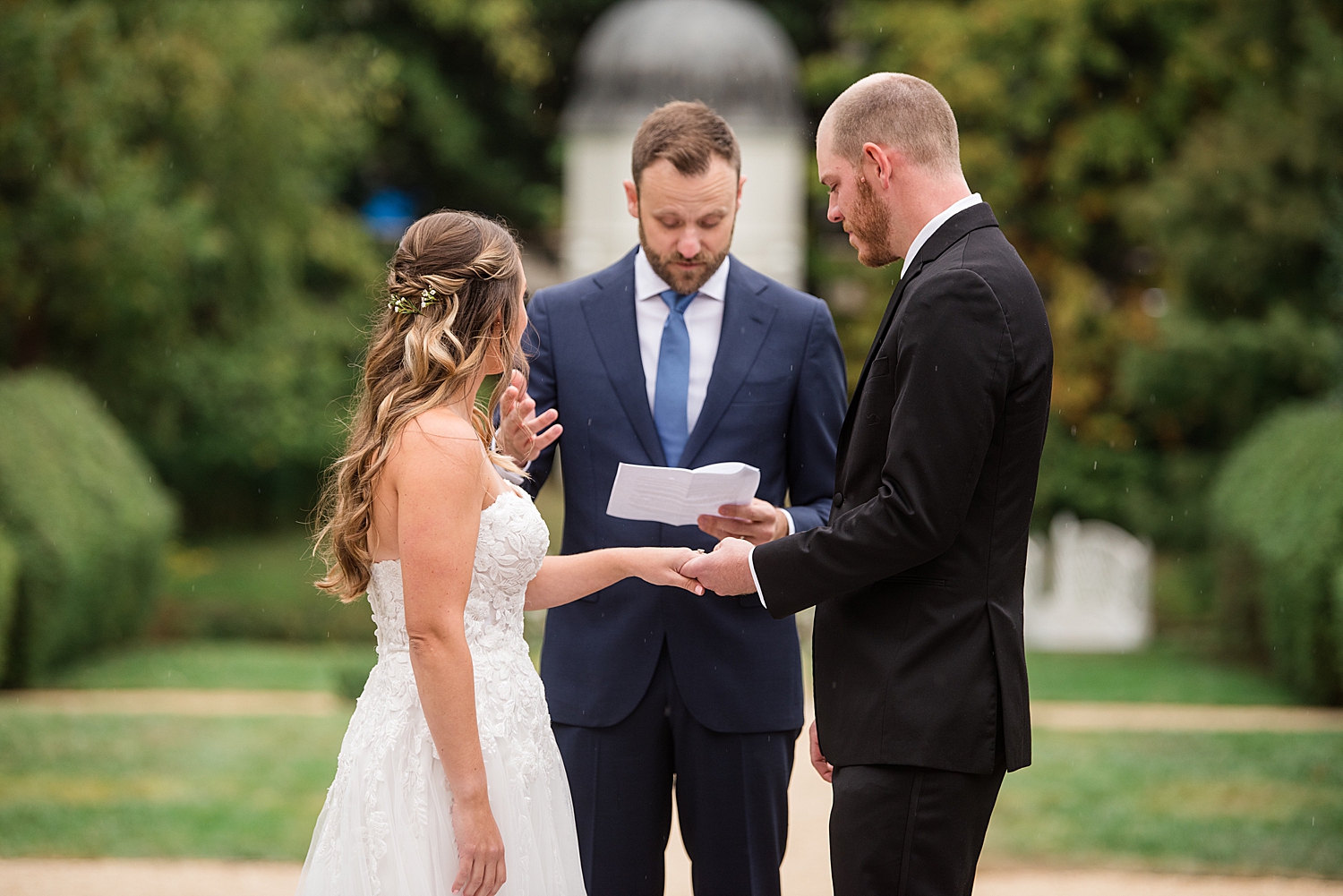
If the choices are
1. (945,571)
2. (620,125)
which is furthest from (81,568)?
(945,571)

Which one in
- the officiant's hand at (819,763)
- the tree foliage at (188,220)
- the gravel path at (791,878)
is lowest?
the gravel path at (791,878)

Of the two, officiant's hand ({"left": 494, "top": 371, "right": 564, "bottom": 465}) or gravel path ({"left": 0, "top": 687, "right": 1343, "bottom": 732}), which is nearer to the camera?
officiant's hand ({"left": 494, "top": 371, "right": 564, "bottom": 465})

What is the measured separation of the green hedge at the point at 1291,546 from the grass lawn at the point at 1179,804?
1.09 meters

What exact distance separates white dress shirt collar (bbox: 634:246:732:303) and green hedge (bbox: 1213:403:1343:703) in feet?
19.0

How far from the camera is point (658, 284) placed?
13.1 ft

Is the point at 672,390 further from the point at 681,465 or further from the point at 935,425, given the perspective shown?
the point at 935,425

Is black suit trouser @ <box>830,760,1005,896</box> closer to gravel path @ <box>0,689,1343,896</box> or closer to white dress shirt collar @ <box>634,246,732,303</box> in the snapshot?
white dress shirt collar @ <box>634,246,732,303</box>

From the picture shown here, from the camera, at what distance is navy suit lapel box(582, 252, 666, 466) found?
382 cm

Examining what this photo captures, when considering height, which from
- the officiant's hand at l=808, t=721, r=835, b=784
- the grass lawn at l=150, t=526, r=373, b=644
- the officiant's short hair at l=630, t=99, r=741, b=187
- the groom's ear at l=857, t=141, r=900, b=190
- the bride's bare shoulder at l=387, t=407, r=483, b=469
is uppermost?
the officiant's short hair at l=630, t=99, r=741, b=187

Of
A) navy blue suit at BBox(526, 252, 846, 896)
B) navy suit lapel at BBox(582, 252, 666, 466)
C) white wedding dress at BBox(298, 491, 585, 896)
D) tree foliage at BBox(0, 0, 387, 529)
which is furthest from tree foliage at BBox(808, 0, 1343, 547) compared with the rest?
white wedding dress at BBox(298, 491, 585, 896)

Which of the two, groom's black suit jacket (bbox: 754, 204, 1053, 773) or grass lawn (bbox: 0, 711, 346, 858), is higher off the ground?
groom's black suit jacket (bbox: 754, 204, 1053, 773)

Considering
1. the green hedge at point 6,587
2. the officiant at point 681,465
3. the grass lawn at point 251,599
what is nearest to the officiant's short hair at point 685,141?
the officiant at point 681,465

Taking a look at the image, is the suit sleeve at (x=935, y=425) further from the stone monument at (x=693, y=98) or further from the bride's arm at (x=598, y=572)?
the stone monument at (x=693, y=98)

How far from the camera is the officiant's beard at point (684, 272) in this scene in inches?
154
